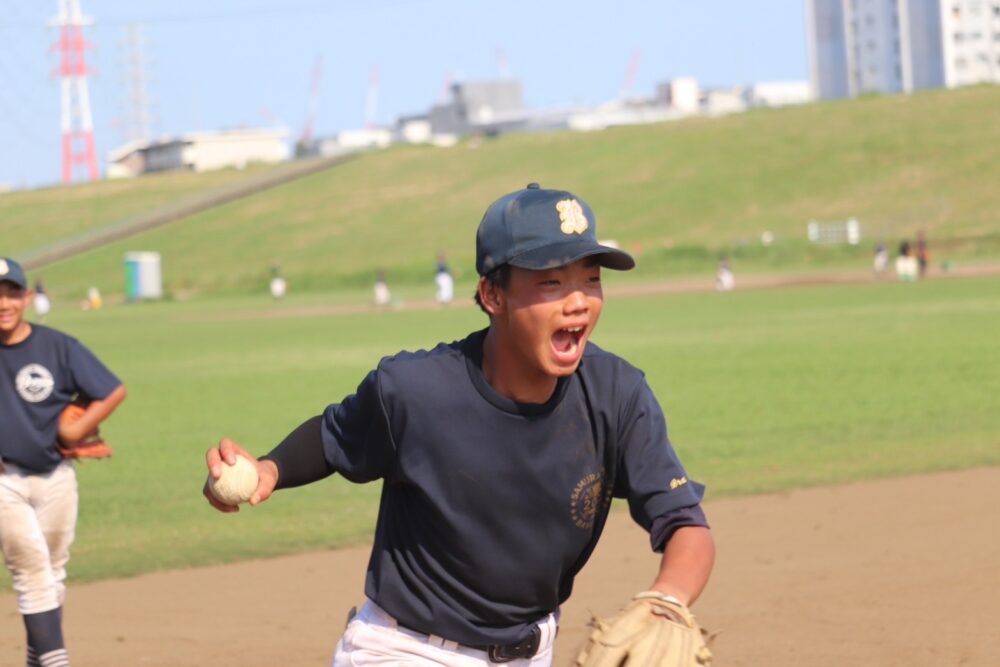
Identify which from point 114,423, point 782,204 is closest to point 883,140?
point 782,204

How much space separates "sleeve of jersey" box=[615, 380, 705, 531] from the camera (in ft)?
12.5

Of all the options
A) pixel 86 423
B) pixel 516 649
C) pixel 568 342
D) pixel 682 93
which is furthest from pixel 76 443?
pixel 682 93

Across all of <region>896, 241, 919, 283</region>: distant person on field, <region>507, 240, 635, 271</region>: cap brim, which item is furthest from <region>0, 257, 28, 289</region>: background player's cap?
<region>896, 241, 919, 283</region>: distant person on field

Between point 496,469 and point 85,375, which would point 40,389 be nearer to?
point 85,375

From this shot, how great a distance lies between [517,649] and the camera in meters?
4.02

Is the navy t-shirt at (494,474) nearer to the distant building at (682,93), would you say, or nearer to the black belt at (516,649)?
the black belt at (516,649)

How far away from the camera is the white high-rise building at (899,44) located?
140750mm

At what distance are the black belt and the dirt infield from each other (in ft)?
11.5

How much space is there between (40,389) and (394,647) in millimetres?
3787

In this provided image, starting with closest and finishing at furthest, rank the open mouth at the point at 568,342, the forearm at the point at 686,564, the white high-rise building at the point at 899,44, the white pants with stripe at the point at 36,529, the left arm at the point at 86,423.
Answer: the forearm at the point at 686,564 → the open mouth at the point at 568,342 → the white pants with stripe at the point at 36,529 → the left arm at the point at 86,423 → the white high-rise building at the point at 899,44

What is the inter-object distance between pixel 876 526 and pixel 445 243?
69.3 meters

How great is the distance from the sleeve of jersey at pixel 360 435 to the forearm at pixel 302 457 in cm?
3

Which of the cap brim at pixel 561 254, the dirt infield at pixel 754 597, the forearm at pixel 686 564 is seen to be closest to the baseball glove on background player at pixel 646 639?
the forearm at pixel 686 564

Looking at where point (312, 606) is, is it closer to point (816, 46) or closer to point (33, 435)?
point (33, 435)
